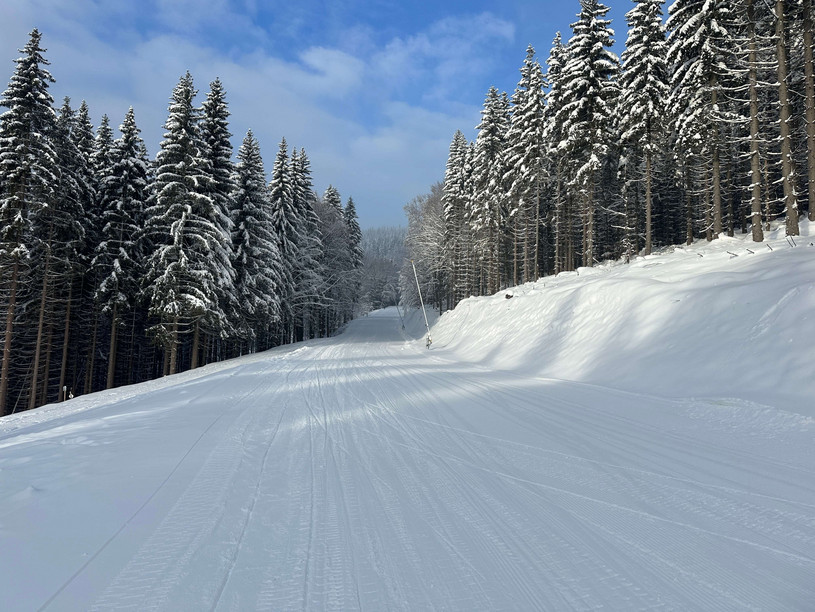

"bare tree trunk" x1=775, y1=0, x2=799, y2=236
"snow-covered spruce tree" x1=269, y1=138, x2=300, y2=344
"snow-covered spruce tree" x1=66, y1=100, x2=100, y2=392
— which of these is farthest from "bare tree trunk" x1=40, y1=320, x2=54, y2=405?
"bare tree trunk" x1=775, y1=0, x2=799, y2=236

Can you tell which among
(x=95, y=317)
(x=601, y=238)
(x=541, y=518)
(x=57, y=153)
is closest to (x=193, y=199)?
(x=57, y=153)

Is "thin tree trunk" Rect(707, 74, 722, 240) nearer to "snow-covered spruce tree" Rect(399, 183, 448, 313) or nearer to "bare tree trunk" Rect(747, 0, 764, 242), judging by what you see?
"bare tree trunk" Rect(747, 0, 764, 242)

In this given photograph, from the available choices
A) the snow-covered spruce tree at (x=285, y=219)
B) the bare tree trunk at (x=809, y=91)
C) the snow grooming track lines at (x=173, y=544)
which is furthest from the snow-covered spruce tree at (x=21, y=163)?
the bare tree trunk at (x=809, y=91)

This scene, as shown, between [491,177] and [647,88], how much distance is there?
528 inches

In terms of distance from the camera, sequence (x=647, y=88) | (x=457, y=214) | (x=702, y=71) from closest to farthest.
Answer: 1. (x=702, y=71)
2. (x=647, y=88)
3. (x=457, y=214)

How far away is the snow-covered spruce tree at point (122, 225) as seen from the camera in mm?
22062

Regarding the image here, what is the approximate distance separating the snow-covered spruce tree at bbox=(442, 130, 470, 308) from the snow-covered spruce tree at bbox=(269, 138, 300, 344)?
17.3 m

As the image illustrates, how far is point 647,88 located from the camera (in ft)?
70.5

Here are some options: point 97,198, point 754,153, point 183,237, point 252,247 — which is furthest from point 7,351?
point 754,153

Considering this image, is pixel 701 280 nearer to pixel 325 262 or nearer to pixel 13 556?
pixel 13 556

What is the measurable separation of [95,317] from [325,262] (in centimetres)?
1997

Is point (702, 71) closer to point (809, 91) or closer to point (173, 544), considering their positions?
point (809, 91)

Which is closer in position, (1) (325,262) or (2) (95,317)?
(2) (95,317)

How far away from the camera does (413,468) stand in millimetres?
4309
